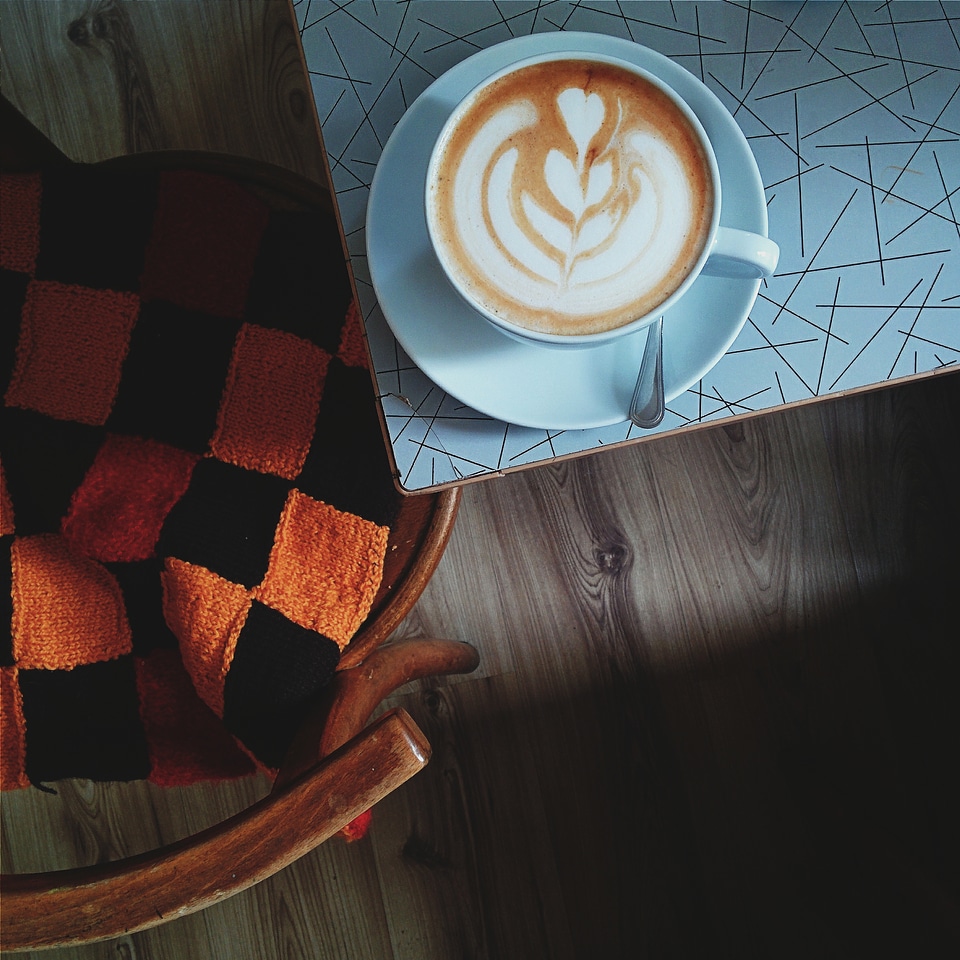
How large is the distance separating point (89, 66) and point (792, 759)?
4.07 feet

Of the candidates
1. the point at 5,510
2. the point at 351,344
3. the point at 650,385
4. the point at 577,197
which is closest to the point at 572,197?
the point at 577,197

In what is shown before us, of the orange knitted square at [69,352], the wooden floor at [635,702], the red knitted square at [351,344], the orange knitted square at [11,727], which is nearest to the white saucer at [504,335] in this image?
the red knitted square at [351,344]

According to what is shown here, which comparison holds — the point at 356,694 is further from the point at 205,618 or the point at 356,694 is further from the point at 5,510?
the point at 5,510

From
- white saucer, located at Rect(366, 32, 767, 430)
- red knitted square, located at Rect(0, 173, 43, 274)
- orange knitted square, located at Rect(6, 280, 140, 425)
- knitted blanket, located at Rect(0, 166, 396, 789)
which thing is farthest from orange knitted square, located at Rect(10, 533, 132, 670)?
white saucer, located at Rect(366, 32, 767, 430)

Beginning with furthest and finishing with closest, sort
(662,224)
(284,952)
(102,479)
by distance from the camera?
(284,952), (102,479), (662,224)

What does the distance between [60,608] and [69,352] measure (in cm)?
20

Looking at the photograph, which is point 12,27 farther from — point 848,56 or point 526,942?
point 526,942

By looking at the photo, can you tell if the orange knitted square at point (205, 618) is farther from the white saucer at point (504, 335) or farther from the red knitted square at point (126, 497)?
the white saucer at point (504, 335)

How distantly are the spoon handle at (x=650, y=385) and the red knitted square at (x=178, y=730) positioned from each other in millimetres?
412

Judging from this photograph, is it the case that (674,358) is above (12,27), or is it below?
below

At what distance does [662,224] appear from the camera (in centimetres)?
43

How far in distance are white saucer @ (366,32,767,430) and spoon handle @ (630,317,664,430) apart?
0.04 feet

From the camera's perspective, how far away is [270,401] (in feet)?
2.06

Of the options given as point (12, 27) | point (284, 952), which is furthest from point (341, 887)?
point (12, 27)
